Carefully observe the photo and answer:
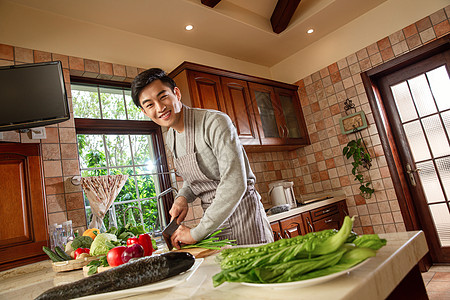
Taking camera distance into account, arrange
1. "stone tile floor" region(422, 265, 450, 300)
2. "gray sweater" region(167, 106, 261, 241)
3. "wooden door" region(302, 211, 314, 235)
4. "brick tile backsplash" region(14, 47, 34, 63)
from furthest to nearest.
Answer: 1. "wooden door" region(302, 211, 314, 235)
2. "stone tile floor" region(422, 265, 450, 300)
3. "brick tile backsplash" region(14, 47, 34, 63)
4. "gray sweater" region(167, 106, 261, 241)

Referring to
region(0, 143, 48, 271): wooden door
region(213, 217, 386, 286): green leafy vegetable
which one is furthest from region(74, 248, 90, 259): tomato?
region(213, 217, 386, 286): green leafy vegetable

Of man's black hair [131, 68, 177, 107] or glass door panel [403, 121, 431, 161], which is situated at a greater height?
man's black hair [131, 68, 177, 107]

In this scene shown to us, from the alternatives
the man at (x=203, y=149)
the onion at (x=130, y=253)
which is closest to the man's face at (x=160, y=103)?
the man at (x=203, y=149)

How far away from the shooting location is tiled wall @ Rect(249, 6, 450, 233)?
10.4 ft

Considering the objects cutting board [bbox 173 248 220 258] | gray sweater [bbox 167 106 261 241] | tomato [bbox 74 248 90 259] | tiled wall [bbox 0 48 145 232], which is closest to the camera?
cutting board [bbox 173 248 220 258]

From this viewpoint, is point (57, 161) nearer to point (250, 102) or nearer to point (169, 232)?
point (169, 232)

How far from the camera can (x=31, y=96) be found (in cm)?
202

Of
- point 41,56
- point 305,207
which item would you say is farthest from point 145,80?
point 305,207

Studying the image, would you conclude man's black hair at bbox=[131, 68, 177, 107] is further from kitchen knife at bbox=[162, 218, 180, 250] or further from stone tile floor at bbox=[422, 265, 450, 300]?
stone tile floor at bbox=[422, 265, 450, 300]

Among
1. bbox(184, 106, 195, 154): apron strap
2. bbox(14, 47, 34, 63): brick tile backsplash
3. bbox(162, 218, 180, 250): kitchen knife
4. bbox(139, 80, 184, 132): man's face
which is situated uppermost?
bbox(14, 47, 34, 63): brick tile backsplash

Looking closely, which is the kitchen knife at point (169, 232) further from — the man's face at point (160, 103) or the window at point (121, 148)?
the window at point (121, 148)

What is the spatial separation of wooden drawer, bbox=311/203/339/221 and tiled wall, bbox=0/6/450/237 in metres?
0.26

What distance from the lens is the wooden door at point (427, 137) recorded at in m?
3.02

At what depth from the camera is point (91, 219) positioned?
2303mm
